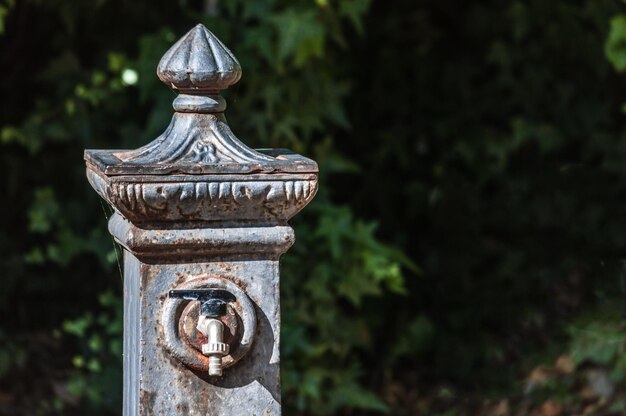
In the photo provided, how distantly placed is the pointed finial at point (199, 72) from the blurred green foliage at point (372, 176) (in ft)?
6.75

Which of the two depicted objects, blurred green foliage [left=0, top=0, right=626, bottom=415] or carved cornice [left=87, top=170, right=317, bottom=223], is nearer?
carved cornice [left=87, top=170, right=317, bottom=223]

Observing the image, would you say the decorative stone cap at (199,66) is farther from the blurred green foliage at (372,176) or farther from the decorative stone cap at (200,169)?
the blurred green foliage at (372,176)

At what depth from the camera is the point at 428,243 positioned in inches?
231

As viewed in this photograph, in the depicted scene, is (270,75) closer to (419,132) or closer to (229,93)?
(229,93)

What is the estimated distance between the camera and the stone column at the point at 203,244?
83.7 inches

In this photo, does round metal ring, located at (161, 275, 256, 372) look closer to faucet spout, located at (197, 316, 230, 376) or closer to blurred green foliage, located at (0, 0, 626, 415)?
faucet spout, located at (197, 316, 230, 376)

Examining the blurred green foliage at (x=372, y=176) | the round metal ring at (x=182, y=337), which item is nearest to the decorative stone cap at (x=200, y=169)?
the round metal ring at (x=182, y=337)

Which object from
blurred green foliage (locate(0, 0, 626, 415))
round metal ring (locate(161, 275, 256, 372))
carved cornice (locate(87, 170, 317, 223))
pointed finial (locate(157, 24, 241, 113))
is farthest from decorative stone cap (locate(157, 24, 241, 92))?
blurred green foliage (locate(0, 0, 626, 415))

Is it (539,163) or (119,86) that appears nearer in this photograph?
(119,86)

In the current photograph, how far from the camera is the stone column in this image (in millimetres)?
2125

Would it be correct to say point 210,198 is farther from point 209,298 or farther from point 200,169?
point 209,298

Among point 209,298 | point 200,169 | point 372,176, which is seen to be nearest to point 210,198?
point 200,169

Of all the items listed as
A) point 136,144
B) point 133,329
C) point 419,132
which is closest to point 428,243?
point 419,132

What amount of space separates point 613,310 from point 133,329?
348 centimetres
